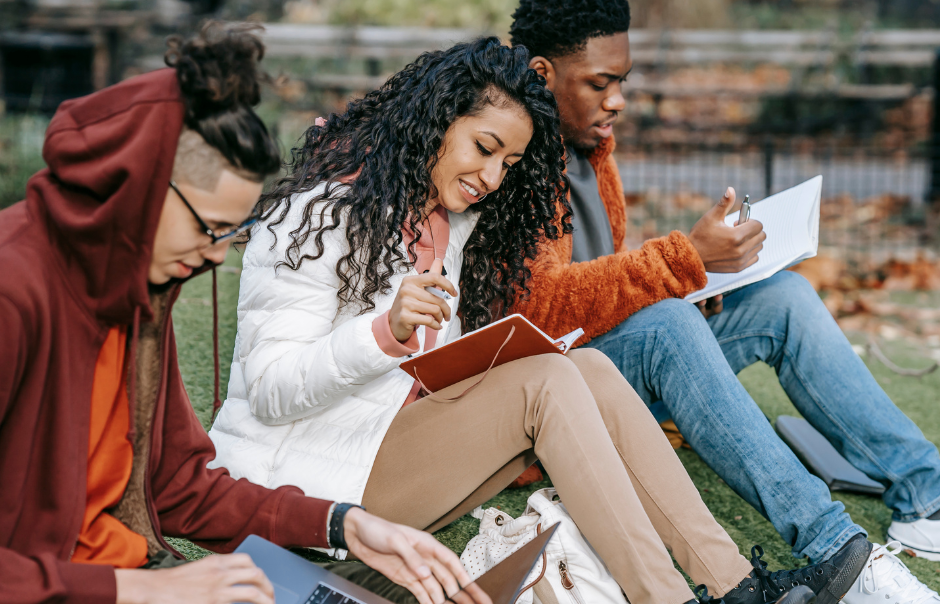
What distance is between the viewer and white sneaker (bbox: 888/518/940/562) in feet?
8.32

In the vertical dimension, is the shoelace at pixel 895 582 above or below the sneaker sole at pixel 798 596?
below

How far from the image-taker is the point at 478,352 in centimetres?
202

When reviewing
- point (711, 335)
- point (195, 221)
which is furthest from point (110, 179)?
point (711, 335)

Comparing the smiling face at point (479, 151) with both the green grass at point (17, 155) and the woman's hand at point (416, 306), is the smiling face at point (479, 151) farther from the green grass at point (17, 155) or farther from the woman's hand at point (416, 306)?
the green grass at point (17, 155)

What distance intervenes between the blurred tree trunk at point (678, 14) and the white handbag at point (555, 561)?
13000 mm

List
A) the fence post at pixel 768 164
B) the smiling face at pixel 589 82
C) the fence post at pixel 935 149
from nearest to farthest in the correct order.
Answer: the smiling face at pixel 589 82 → the fence post at pixel 768 164 → the fence post at pixel 935 149

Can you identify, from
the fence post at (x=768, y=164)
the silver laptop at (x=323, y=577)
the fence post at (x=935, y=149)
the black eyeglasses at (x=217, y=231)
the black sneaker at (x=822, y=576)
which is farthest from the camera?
the fence post at (x=935, y=149)

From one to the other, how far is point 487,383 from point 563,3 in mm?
1453

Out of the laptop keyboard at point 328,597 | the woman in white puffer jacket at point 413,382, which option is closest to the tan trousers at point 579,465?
the woman in white puffer jacket at point 413,382

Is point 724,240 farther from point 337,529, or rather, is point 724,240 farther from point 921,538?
point 337,529

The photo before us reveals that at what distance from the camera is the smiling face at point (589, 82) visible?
286 centimetres

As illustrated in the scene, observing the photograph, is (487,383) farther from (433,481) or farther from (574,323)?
(574,323)

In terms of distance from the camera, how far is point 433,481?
2059mm

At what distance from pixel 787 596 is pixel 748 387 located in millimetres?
2000
